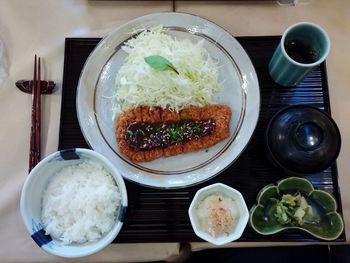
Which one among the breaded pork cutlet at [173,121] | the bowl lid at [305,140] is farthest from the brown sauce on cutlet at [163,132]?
the bowl lid at [305,140]

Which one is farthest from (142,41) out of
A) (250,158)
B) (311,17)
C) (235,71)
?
(311,17)

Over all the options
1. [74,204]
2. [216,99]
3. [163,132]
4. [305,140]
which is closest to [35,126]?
[74,204]

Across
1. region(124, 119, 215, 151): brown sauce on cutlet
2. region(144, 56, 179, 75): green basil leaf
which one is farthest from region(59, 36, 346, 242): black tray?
region(144, 56, 179, 75): green basil leaf

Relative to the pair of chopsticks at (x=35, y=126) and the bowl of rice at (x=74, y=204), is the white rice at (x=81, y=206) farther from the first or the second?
the pair of chopsticks at (x=35, y=126)

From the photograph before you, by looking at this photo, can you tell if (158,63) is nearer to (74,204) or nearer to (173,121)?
(173,121)

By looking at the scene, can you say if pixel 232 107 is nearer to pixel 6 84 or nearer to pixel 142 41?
pixel 142 41

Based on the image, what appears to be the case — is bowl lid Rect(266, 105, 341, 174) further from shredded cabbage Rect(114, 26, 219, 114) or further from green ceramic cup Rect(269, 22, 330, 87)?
shredded cabbage Rect(114, 26, 219, 114)
